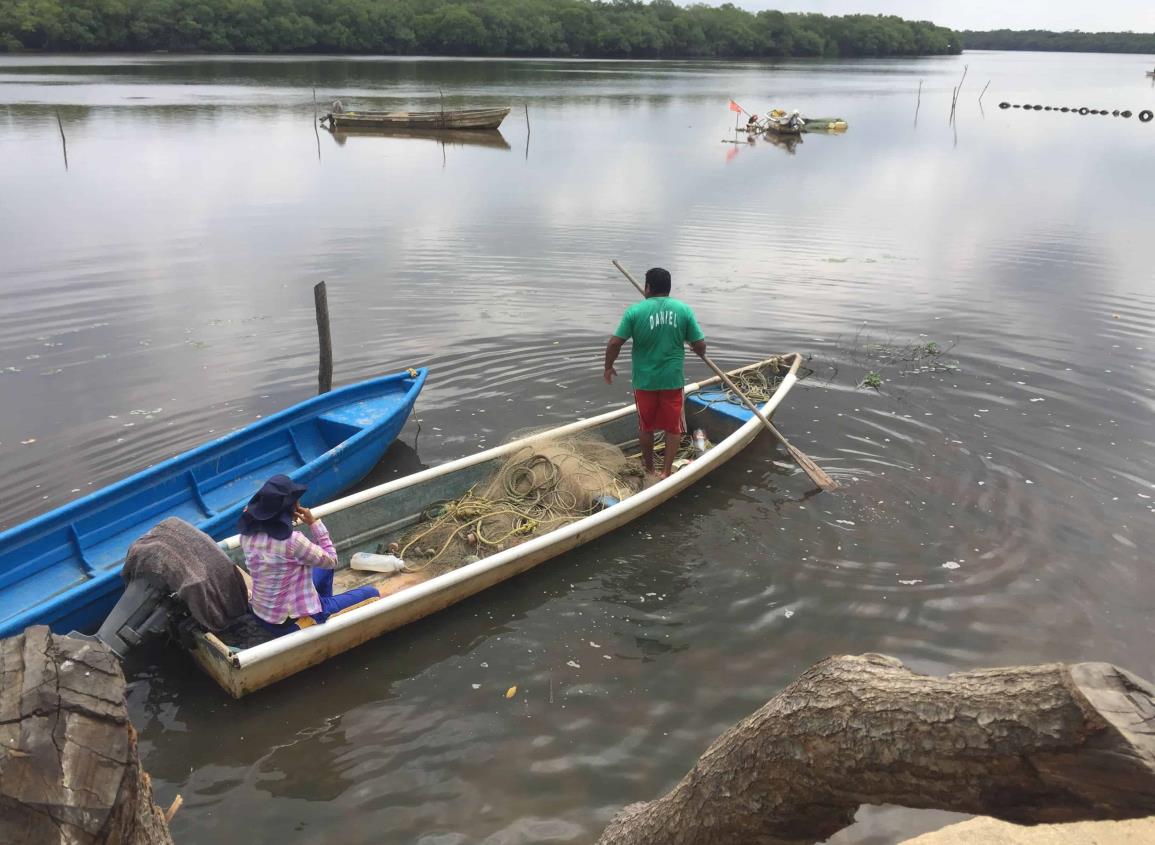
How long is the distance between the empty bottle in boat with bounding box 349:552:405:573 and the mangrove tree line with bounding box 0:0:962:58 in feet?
259

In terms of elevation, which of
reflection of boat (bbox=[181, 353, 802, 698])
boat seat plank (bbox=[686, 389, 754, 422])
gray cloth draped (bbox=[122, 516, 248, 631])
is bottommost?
A: reflection of boat (bbox=[181, 353, 802, 698])

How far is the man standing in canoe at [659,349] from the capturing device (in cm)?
793

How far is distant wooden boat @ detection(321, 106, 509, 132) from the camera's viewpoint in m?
37.1

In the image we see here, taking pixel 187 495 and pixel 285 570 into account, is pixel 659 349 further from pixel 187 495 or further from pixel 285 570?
pixel 187 495

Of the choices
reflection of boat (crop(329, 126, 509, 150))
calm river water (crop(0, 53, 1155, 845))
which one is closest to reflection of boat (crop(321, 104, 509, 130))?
reflection of boat (crop(329, 126, 509, 150))

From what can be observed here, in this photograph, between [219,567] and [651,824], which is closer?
[651,824]

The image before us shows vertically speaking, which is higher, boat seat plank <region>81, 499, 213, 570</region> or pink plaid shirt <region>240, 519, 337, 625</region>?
pink plaid shirt <region>240, 519, 337, 625</region>

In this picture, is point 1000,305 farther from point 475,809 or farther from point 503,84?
point 503,84

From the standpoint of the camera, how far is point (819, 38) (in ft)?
346

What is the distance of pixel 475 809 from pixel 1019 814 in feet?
12.0

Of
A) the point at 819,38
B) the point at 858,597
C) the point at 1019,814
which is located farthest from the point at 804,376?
the point at 819,38

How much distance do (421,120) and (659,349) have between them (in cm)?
3344

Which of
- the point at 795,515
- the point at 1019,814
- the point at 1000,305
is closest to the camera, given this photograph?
the point at 1019,814

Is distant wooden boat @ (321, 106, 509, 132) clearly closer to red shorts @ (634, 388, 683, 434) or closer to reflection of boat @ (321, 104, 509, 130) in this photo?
reflection of boat @ (321, 104, 509, 130)
